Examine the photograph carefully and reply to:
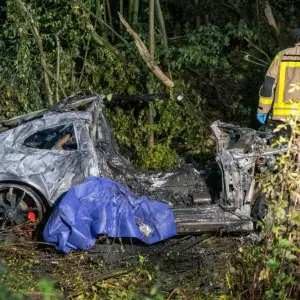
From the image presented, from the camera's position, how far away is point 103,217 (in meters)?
8.12

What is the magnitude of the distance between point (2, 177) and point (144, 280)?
6.84 ft

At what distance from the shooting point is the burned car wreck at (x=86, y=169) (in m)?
8.39

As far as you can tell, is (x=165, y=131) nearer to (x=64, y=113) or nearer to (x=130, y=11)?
(x=130, y=11)

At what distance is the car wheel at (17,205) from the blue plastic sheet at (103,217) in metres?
0.55

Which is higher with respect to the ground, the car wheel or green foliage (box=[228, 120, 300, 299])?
green foliage (box=[228, 120, 300, 299])

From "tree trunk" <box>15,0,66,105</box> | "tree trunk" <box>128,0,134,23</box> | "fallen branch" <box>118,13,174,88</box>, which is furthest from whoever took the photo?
"tree trunk" <box>128,0,134,23</box>

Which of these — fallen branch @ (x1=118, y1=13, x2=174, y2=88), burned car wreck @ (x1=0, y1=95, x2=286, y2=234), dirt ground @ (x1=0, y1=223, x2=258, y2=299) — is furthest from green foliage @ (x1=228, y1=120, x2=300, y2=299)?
fallen branch @ (x1=118, y1=13, x2=174, y2=88)

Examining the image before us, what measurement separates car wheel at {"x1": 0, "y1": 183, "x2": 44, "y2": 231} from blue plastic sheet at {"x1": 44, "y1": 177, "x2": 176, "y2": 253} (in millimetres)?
547

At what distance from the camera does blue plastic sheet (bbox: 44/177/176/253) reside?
317 inches

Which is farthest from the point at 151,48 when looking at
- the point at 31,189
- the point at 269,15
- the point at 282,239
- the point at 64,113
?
the point at 282,239

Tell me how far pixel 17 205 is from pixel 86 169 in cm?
87

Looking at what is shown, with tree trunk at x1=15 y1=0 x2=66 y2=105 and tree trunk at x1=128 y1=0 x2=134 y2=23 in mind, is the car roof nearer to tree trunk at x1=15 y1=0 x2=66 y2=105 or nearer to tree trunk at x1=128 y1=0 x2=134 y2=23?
tree trunk at x1=15 y1=0 x2=66 y2=105

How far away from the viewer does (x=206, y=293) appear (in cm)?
697

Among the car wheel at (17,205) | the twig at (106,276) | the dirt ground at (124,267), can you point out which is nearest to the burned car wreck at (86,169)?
the car wheel at (17,205)
